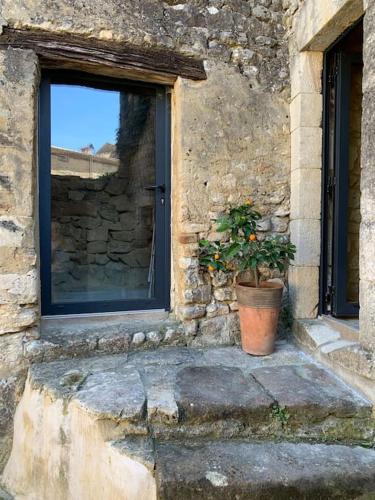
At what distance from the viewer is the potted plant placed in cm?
250

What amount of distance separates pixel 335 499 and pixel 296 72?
270 centimetres

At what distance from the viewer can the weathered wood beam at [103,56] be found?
7.71 ft

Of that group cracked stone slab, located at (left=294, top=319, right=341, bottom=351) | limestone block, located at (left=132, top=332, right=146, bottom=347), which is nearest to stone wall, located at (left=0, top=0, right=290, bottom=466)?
limestone block, located at (left=132, top=332, right=146, bottom=347)

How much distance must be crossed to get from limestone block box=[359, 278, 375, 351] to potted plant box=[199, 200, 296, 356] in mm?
583

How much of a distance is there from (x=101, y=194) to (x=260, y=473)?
2.14 metres

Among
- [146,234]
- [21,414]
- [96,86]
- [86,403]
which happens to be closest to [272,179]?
[146,234]

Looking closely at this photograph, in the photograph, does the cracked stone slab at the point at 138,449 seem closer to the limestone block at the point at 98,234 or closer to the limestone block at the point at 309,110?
the limestone block at the point at 98,234

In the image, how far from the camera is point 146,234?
9.65 feet

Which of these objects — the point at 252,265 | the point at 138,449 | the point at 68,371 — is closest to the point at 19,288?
the point at 68,371

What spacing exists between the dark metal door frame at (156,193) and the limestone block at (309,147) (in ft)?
3.22

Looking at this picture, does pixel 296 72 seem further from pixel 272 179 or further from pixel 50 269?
pixel 50 269

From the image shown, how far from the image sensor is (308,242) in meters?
2.77

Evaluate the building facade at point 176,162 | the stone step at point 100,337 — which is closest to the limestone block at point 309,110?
the building facade at point 176,162

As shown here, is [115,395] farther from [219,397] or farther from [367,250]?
[367,250]
